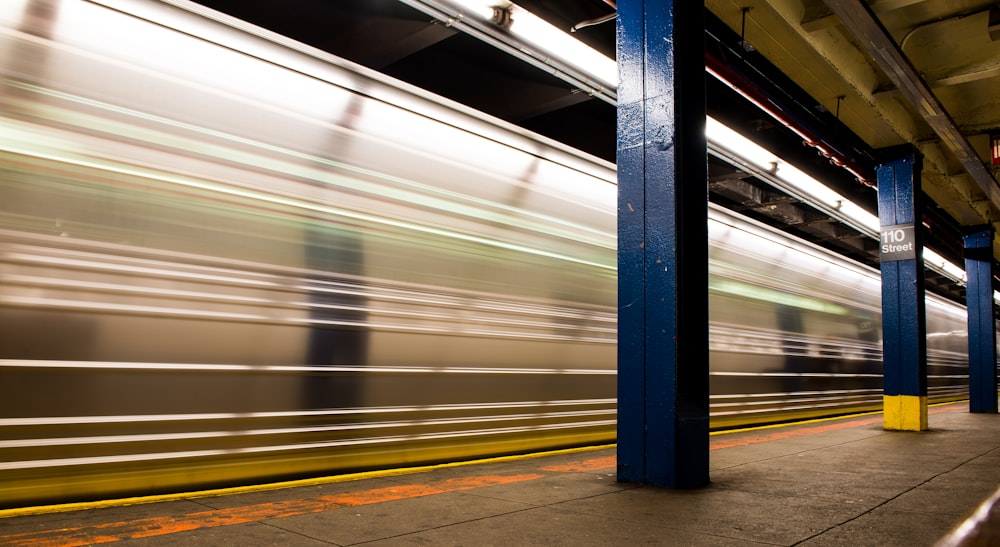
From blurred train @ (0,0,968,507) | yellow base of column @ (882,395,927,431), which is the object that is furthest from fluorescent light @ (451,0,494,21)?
yellow base of column @ (882,395,927,431)

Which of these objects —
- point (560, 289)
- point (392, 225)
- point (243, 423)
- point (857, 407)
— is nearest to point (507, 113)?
point (560, 289)

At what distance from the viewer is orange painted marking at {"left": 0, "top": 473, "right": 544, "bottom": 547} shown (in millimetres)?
2592

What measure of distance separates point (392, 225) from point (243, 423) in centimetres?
167

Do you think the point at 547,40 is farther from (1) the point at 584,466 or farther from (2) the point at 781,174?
(2) the point at 781,174

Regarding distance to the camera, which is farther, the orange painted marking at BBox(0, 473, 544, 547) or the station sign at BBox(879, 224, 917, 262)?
the station sign at BBox(879, 224, 917, 262)

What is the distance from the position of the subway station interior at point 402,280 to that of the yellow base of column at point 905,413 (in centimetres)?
154

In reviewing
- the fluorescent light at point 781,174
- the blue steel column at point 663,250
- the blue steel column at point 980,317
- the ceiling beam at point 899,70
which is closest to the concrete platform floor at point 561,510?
the blue steel column at point 663,250

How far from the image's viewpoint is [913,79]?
6.30 metres

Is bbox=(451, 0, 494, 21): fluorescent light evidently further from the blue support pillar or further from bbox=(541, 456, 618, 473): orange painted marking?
the blue support pillar

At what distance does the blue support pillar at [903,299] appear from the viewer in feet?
26.7

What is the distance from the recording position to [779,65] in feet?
22.5

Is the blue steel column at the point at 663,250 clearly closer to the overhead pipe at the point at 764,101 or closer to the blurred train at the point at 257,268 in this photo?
the overhead pipe at the point at 764,101

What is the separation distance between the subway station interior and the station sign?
1834 mm

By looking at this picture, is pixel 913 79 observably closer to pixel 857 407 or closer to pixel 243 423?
pixel 243 423
